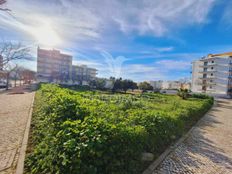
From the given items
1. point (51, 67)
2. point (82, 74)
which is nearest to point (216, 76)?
point (82, 74)

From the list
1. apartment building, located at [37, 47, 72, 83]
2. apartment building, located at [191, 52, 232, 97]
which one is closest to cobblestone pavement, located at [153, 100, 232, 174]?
apartment building, located at [191, 52, 232, 97]

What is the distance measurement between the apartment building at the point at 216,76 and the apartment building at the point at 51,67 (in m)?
52.8

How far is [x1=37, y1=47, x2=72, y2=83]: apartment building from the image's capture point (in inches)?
2398

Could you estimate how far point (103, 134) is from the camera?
2596 mm

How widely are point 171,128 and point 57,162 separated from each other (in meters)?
3.86

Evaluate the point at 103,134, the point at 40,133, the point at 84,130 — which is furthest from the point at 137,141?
the point at 40,133

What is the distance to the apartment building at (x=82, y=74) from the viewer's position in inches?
2613

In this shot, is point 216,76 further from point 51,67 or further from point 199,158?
point 51,67

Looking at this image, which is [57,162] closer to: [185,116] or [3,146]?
[3,146]

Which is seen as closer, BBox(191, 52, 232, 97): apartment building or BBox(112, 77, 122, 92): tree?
BBox(112, 77, 122, 92): tree

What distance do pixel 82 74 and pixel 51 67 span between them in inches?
619

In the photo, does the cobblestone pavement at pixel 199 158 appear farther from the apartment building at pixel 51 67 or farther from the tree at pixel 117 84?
the apartment building at pixel 51 67

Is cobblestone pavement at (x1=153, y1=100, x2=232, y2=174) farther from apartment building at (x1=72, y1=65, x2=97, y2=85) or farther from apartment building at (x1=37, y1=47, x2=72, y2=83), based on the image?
apartment building at (x1=72, y1=65, x2=97, y2=85)

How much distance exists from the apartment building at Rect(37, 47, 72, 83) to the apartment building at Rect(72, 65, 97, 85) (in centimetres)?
417
